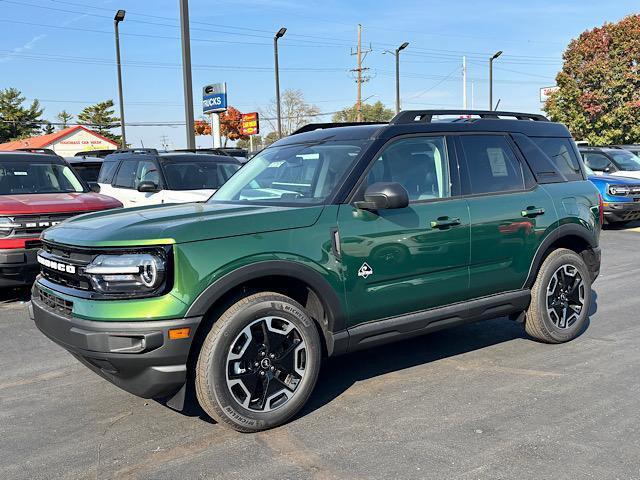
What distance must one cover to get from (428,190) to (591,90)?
29825 millimetres

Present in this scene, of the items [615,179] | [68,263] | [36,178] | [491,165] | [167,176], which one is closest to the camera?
[68,263]

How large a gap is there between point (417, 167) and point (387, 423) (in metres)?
1.87

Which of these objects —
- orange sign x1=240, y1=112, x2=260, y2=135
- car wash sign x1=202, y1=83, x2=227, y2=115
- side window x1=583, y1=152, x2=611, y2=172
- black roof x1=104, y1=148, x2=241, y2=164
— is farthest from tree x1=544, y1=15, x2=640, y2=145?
black roof x1=104, y1=148, x2=241, y2=164

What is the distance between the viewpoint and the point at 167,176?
9.94 metres

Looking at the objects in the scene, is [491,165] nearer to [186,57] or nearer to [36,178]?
[36,178]

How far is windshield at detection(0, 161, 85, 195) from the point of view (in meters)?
8.26

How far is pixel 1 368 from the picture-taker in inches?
199

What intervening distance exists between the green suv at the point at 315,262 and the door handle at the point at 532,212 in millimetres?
17

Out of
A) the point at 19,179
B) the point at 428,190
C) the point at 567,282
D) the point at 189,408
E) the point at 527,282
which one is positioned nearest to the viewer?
the point at 189,408

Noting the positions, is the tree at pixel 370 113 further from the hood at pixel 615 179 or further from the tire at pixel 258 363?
the tire at pixel 258 363

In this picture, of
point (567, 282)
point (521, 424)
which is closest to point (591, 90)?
point (567, 282)

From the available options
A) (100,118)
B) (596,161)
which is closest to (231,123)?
(100,118)

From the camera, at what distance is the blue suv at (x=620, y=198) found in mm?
13766

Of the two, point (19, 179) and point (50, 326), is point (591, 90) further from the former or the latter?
point (50, 326)
